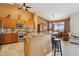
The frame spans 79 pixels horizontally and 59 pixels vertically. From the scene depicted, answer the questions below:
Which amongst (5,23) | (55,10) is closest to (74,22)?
(55,10)

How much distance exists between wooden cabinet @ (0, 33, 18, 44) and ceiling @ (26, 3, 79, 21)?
3348 mm

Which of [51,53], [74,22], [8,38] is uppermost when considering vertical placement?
[74,22]

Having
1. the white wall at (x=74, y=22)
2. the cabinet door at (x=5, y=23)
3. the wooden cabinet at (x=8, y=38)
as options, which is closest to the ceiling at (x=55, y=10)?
the white wall at (x=74, y=22)

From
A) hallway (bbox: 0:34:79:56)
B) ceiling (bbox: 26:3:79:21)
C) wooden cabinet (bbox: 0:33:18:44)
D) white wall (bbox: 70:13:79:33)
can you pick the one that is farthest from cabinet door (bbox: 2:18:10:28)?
white wall (bbox: 70:13:79:33)

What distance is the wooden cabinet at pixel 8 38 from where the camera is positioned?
837cm

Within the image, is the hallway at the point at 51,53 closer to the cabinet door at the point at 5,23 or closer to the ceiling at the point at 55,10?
the ceiling at the point at 55,10

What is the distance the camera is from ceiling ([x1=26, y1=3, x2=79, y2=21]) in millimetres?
5840

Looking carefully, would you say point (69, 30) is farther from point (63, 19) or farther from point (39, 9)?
point (39, 9)

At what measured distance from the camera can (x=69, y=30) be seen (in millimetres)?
6250

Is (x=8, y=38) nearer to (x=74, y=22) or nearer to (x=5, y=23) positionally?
(x=5, y=23)

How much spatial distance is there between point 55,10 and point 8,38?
4.00 metres

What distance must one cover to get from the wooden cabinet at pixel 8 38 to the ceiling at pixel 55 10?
3348 mm

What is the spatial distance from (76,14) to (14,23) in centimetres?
474

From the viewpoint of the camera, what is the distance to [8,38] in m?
8.71
